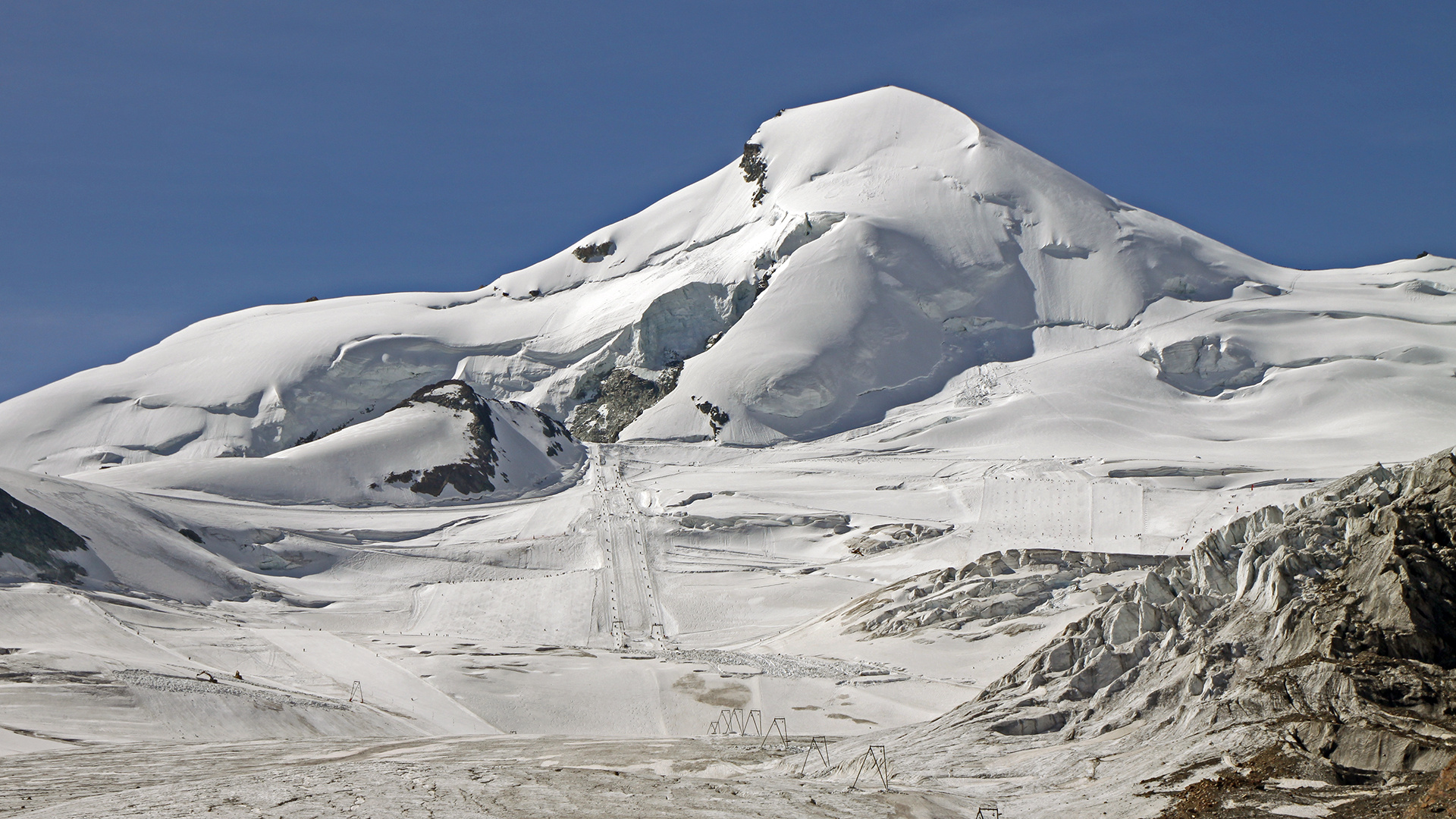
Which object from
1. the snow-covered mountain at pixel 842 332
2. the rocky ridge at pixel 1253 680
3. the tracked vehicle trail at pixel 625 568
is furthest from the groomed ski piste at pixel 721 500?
the snow-covered mountain at pixel 842 332

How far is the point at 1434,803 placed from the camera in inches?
500

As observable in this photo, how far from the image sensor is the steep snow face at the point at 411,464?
64500mm

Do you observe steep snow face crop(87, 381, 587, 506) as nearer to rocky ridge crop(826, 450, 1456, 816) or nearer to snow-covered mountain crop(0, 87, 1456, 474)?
snow-covered mountain crop(0, 87, 1456, 474)

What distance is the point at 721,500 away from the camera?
215 ft

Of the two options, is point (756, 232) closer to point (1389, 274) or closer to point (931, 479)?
point (931, 479)

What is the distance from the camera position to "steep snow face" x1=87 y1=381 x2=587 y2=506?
64.5 meters

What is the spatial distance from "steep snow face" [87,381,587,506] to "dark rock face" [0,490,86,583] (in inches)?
701

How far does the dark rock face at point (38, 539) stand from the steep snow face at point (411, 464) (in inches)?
701

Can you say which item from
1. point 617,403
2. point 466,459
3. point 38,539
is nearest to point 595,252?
point 617,403

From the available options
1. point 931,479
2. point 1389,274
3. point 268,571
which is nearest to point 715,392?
point 931,479

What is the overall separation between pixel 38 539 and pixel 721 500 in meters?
34.0

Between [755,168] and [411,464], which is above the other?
[755,168]

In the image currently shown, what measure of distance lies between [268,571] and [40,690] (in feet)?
92.8

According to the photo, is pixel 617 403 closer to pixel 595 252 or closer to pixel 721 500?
pixel 595 252
